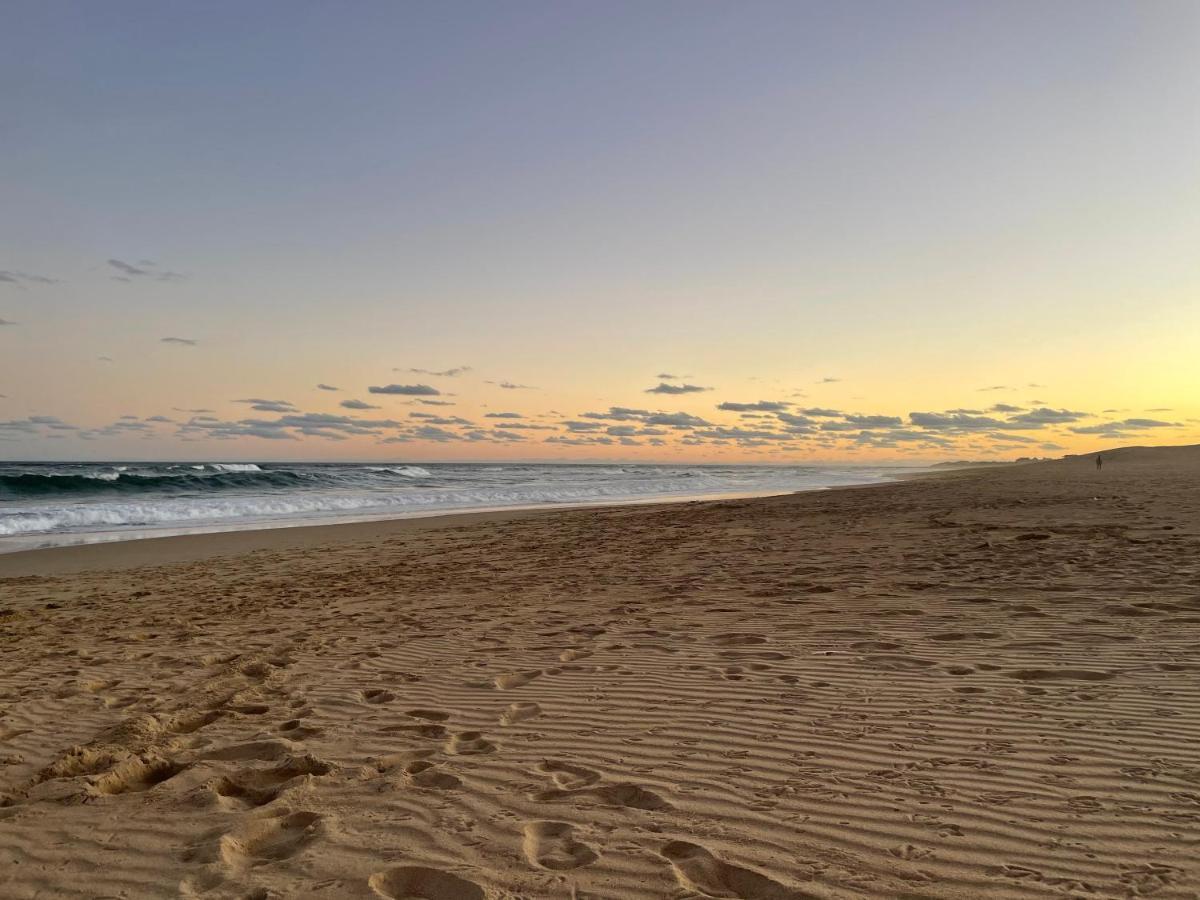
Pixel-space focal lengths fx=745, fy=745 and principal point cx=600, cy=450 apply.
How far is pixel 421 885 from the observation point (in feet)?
8.97

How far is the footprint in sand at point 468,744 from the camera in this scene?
3.99 m

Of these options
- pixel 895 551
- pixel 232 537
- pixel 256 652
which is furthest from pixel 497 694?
pixel 232 537

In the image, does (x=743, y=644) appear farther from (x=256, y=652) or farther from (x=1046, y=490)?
(x=1046, y=490)

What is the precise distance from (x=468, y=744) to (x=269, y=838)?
1.18 metres

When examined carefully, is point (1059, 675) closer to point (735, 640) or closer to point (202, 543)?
point (735, 640)

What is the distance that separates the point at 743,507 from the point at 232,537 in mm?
12983

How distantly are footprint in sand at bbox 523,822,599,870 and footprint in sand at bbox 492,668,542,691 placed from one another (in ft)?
6.84

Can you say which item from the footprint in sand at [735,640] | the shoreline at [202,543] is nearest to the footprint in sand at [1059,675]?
the footprint in sand at [735,640]

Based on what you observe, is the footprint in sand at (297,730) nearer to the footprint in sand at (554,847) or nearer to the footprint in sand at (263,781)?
the footprint in sand at (263,781)

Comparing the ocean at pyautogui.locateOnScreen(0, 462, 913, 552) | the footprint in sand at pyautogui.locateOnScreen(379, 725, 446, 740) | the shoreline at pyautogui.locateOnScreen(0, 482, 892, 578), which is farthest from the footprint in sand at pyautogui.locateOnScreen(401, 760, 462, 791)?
the ocean at pyautogui.locateOnScreen(0, 462, 913, 552)

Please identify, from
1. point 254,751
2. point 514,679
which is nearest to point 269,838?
point 254,751

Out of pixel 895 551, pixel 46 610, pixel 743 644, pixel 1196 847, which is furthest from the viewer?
pixel 895 551

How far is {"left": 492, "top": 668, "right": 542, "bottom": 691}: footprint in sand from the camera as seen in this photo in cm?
519

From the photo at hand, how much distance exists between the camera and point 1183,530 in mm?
10914
